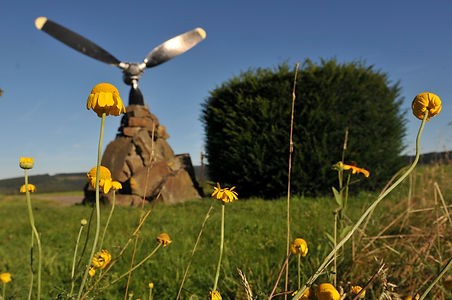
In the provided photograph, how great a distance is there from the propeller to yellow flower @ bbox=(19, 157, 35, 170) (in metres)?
11.1

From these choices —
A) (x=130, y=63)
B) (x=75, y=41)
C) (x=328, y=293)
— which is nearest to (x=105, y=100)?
(x=328, y=293)

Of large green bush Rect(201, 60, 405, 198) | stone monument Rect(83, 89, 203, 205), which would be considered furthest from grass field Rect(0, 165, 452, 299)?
stone monument Rect(83, 89, 203, 205)

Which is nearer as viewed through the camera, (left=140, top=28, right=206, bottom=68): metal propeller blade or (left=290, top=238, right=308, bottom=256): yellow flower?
(left=290, top=238, right=308, bottom=256): yellow flower

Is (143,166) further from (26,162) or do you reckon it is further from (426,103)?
(426,103)

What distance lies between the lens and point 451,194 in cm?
530

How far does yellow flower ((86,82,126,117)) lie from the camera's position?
38.3 inches

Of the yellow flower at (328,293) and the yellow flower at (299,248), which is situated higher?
the yellow flower at (299,248)

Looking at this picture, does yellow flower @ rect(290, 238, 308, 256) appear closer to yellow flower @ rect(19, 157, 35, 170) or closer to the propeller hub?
yellow flower @ rect(19, 157, 35, 170)

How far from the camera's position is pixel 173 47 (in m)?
12.5

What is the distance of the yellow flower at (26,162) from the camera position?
117 centimetres

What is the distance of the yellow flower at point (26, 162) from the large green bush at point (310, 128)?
23.7 feet

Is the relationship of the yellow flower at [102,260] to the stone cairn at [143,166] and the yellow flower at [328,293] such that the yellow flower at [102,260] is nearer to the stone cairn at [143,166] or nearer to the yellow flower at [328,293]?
the yellow flower at [328,293]

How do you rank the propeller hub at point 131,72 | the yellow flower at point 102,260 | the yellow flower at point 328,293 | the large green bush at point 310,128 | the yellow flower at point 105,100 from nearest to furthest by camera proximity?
the yellow flower at point 328,293
the yellow flower at point 105,100
the yellow flower at point 102,260
the large green bush at point 310,128
the propeller hub at point 131,72

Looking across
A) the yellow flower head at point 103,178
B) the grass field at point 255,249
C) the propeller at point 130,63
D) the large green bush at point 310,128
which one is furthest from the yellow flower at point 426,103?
the propeller at point 130,63
